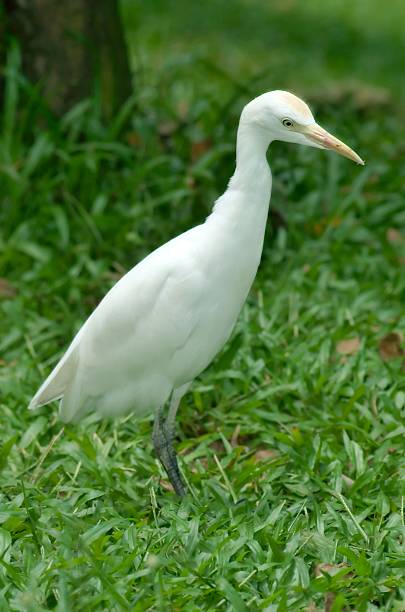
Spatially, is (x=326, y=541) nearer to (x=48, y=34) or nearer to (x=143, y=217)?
(x=143, y=217)

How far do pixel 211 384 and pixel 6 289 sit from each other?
1.24 metres

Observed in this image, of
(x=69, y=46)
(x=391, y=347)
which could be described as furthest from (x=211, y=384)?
(x=69, y=46)

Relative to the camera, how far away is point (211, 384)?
407 cm

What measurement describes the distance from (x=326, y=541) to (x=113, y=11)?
3525 mm

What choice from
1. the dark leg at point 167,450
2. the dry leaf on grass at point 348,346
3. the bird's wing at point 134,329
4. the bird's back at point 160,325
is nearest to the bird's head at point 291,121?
the bird's back at point 160,325

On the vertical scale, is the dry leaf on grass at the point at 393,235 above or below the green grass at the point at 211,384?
below

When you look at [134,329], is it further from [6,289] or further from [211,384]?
[6,289]

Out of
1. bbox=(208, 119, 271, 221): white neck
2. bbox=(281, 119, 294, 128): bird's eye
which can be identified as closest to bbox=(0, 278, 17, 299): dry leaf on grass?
bbox=(208, 119, 271, 221): white neck

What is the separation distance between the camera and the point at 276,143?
18.5 feet

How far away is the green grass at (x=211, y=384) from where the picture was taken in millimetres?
2857

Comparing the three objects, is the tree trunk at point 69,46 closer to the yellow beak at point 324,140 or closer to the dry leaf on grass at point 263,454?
the dry leaf on grass at point 263,454

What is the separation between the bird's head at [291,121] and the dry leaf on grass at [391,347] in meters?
1.40

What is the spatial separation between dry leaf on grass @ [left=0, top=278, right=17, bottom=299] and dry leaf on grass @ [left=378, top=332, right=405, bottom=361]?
5.64ft

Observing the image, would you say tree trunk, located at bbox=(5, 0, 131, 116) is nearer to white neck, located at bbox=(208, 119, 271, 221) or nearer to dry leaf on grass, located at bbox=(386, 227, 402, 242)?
dry leaf on grass, located at bbox=(386, 227, 402, 242)
